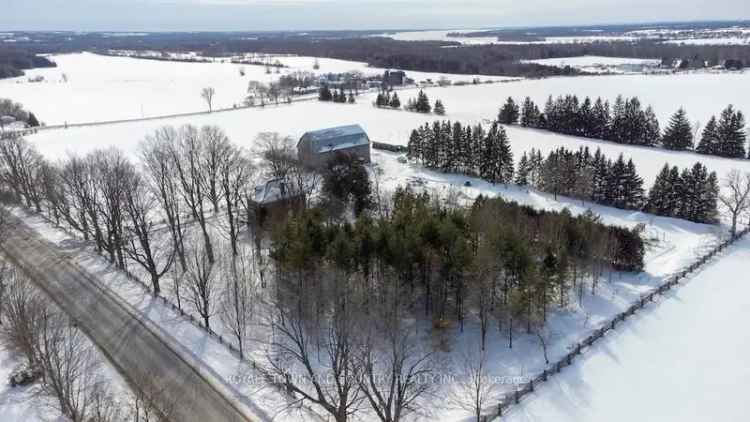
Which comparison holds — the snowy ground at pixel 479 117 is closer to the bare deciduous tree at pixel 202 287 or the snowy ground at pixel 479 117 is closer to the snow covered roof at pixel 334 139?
the snow covered roof at pixel 334 139

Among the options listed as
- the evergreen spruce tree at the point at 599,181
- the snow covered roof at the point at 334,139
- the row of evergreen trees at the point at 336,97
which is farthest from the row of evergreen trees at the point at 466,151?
the row of evergreen trees at the point at 336,97

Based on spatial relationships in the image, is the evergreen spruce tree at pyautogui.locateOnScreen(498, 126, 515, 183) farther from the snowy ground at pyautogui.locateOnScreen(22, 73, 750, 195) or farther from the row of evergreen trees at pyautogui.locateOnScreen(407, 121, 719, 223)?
the snowy ground at pyautogui.locateOnScreen(22, 73, 750, 195)

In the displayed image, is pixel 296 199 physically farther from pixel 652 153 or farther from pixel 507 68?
pixel 507 68

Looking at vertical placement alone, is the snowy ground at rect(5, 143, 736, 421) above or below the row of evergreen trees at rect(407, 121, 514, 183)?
below

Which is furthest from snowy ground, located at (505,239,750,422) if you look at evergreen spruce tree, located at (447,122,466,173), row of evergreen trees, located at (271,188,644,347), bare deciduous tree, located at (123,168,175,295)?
evergreen spruce tree, located at (447,122,466,173)

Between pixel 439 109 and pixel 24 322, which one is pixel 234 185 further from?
pixel 439 109

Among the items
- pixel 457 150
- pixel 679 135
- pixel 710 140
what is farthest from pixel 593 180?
pixel 710 140

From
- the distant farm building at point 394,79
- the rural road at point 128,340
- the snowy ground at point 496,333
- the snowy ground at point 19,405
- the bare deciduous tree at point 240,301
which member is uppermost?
the distant farm building at point 394,79
